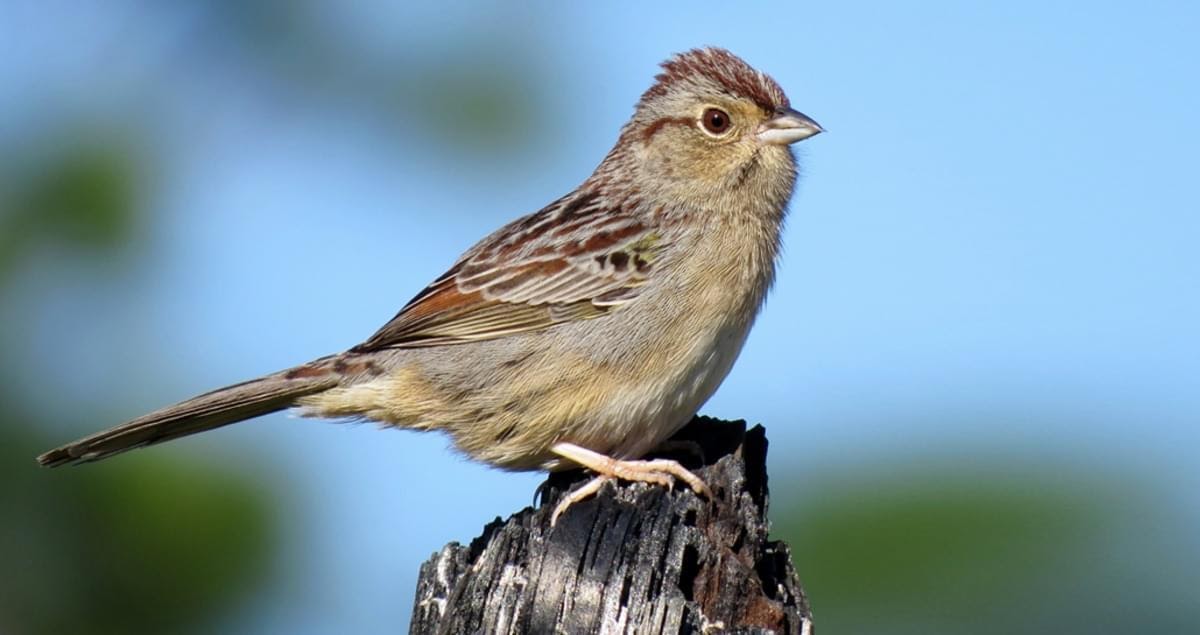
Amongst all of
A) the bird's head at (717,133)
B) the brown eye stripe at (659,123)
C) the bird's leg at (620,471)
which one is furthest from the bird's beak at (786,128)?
the bird's leg at (620,471)

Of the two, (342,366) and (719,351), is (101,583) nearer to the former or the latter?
(342,366)

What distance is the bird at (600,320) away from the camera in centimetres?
595

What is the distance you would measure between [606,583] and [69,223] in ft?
9.46

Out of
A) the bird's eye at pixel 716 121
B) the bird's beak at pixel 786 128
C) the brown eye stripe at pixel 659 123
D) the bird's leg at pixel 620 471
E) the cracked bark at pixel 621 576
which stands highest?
the brown eye stripe at pixel 659 123

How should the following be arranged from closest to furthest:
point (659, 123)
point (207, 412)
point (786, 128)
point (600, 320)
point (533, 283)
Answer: point (207, 412), point (600, 320), point (533, 283), point (786, 128), point (659, 123)

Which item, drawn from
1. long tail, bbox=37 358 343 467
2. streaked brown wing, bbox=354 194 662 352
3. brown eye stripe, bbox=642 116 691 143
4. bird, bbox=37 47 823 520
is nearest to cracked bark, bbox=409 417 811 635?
bird, bbox=37 47 823 520

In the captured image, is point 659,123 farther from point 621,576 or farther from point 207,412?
point 621,576

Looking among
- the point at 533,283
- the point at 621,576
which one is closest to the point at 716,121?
the point at 533,283

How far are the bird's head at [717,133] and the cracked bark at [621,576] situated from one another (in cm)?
252

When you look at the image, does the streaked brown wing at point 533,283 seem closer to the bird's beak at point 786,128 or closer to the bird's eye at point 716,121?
the bird's eye at point 716,121

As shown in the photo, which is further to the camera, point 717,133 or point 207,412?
point 717,133

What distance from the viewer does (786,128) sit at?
6.63 m

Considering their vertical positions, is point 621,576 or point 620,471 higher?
point 620,471

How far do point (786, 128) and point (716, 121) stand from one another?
37 centimetres
